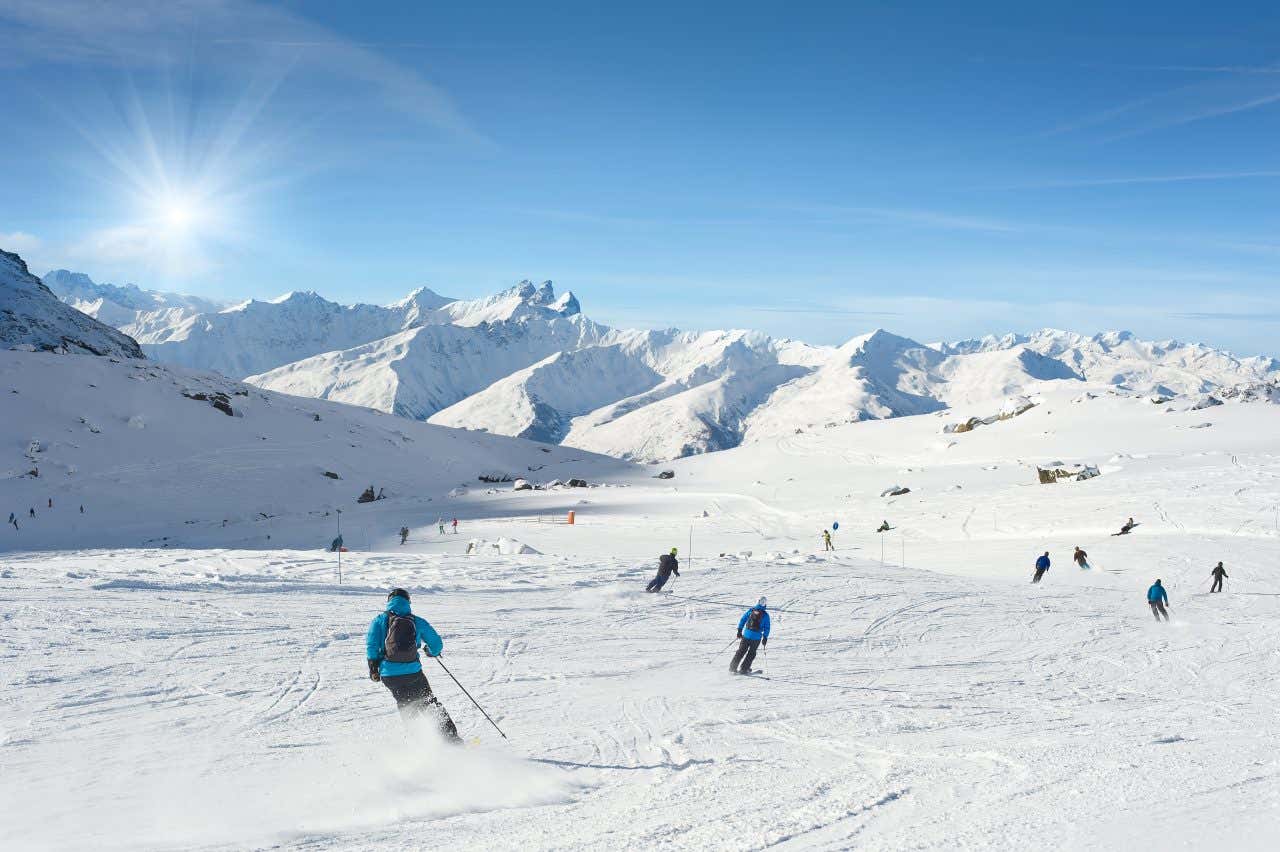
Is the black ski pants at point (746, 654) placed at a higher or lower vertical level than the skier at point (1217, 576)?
higher

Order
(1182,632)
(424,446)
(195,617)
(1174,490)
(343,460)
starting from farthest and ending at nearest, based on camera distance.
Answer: (424,446) < (343,460) < (1174,490) < (1182,632) < (195,617)

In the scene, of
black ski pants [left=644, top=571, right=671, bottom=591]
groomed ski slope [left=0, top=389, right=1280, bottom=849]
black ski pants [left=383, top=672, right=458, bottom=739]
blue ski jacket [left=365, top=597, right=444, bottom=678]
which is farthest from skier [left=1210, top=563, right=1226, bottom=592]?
blue ski jacket [left=365, top=597, right=444, bottom=678]

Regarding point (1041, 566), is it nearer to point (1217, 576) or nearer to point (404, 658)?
point (1217, 576)

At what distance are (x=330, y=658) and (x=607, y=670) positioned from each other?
4.84 m

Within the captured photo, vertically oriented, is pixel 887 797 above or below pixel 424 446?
below

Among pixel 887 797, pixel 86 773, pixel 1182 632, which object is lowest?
pixel 1182 632

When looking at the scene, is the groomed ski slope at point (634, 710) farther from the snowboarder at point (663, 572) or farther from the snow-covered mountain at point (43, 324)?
the snow-covered mountain at point (43, 324)

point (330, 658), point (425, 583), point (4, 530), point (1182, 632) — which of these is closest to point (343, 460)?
point (4, 530)

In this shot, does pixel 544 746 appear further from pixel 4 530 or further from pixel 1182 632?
pixel 4 530

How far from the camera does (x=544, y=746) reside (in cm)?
926

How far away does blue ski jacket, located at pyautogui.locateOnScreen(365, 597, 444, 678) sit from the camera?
29.0 feet

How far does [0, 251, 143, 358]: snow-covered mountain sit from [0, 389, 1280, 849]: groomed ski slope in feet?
303

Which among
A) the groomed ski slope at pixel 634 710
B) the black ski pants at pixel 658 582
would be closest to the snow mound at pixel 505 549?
the groomed ski slope at pixel 634 710

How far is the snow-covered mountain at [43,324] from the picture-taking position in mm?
95625
